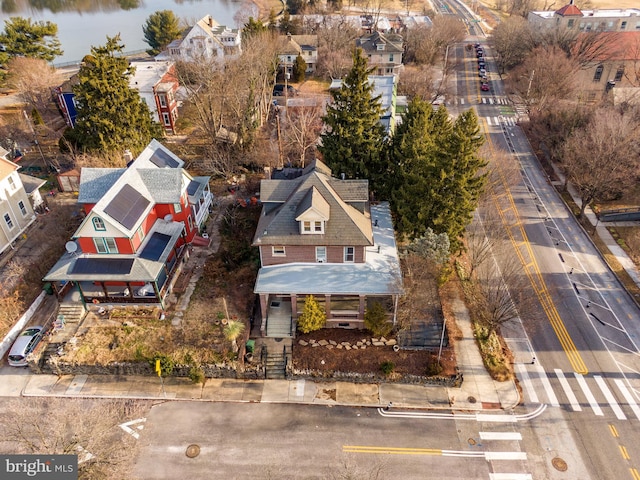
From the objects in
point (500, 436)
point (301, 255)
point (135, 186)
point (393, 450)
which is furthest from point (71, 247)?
point (500, 436)

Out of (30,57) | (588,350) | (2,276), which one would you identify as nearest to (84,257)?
(2,276)

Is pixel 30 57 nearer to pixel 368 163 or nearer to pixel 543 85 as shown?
pixel 368 163

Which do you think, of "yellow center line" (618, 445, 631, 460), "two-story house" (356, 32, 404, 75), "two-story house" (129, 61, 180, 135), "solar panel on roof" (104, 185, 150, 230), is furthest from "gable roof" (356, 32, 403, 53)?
"yellow center line" (618, 445, 631, 460)

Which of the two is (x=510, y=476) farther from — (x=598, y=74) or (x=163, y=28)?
(x=163, y=28)

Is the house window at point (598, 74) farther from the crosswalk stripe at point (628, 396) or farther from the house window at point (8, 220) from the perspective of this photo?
the house window at point (8, 220)

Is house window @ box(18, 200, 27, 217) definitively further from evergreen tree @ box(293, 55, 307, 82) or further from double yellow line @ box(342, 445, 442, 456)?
evergreen tree @ box(293, 55, 307, 82)

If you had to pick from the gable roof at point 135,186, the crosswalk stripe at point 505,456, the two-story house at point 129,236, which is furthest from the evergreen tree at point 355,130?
the crosswalk stripe at point 505,456

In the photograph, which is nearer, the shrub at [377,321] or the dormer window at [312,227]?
the shrub at [377,321]
